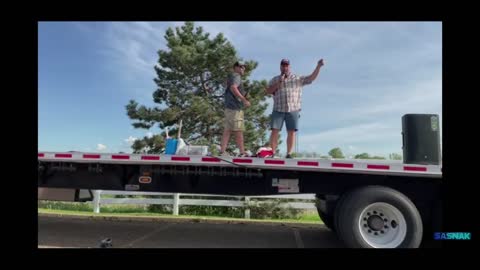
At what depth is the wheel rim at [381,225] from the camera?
407 centimetres

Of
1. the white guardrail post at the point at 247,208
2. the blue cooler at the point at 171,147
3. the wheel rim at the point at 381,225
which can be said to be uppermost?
the blue cooler at the point at 171,147

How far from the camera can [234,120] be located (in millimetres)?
5090

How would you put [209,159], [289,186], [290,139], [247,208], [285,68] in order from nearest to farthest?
[209,159] < [289,186] < [290,139] < [285,68] < [247,208]

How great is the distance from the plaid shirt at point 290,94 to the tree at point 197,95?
1006 centimetres

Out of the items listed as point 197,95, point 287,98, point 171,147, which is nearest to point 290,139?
point 287,98

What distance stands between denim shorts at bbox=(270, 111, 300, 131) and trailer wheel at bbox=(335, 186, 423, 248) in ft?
4.47

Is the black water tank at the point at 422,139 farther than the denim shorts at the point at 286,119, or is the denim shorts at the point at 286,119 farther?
the denim shorts at the point at 286,119

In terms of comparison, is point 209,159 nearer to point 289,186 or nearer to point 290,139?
point 289,186

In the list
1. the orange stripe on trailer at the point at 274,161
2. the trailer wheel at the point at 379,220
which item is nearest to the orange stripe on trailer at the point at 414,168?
the trailer wheel at the point at 379,220

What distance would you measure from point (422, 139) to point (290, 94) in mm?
Answer: 1877

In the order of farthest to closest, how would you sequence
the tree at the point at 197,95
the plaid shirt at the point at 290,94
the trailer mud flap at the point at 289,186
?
the tree at the point at 197,95, the plaid shirt at the point at 290,94, the trailer mud flap at the point at 289,186

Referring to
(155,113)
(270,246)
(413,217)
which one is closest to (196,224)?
(270,246)

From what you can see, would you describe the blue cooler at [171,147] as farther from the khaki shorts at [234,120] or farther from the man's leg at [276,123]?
the man's leg at [276,123]

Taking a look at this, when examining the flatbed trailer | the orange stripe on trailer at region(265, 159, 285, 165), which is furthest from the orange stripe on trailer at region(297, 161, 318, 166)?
the orange stripe on trailer at region(265, 159, 285, 165)
